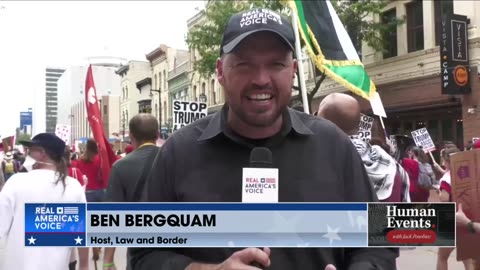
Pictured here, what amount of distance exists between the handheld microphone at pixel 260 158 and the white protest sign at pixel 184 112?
30.7ft

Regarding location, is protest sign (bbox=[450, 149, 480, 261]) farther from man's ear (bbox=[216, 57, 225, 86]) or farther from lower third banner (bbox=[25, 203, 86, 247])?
lower third banner (bbox=[25, 203, 86, 247])

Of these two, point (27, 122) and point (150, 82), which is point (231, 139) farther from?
point (150, 82)

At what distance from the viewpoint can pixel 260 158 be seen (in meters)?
1.88

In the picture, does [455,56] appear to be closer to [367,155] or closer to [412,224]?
[367,155]

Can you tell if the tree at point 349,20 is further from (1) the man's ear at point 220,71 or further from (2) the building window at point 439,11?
(1) the man's ear at point 220,71

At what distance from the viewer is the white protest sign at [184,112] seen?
1128 cm

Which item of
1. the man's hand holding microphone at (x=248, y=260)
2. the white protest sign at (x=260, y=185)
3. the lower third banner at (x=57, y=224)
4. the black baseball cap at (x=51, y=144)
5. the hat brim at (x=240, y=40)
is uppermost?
the hat brim at (x=240, y=40)

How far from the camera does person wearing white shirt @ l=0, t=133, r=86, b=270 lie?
422 centimetres

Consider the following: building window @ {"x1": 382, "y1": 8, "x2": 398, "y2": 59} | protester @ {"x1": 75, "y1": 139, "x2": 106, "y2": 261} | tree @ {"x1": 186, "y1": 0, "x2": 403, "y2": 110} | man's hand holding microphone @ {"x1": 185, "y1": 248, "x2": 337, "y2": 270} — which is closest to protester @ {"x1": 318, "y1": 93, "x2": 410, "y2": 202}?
man's hand holding microphone @ {"x1": 185, "y1": 248, "x2": 337, "y2": 270}

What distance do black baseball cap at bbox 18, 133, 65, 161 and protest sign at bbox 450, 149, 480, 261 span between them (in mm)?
3061

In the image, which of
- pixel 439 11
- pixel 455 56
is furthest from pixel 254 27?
pixel 439 11

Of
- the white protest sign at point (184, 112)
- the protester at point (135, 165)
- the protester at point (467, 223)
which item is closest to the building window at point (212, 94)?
the white protest sign at point (184, 112)

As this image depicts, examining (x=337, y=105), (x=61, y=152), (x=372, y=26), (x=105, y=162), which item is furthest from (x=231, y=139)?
(x=372, y=26)

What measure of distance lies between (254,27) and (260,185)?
1.73ft
